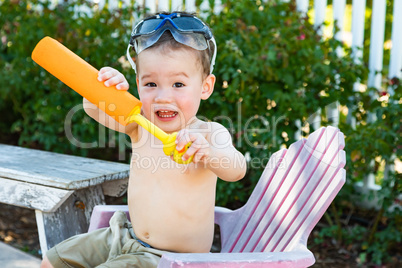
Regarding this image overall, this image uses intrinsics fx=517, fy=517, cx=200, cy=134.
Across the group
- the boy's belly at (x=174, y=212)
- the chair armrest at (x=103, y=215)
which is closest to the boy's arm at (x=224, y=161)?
the boy's belly at (x=174, y=212)

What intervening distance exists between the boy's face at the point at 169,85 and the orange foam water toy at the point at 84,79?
17cm

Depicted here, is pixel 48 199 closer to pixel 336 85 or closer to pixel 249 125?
pixel 249 125

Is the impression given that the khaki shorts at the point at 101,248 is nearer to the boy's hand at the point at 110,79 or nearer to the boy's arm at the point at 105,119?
the boy's arm at the point at 105,119

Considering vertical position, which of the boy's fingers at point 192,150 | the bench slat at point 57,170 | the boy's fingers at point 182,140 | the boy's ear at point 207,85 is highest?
the boy's ear at point 207,85

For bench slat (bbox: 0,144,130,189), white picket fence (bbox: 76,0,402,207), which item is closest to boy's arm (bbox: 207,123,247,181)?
bench slat (bbox: 0,144,130,189)

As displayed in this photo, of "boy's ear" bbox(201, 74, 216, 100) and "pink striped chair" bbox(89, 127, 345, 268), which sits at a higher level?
"boy's ear" bbox(201, 74, 216, 100)

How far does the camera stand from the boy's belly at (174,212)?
1.92m

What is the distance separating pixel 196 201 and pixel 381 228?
1910mm

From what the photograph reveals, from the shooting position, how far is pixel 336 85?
3352mm

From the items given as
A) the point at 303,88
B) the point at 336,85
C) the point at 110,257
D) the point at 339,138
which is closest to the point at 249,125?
the point at 303,88

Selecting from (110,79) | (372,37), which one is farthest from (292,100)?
(110,79)

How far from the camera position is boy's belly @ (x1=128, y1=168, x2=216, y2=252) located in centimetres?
192

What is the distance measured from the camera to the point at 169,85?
1.89 metres

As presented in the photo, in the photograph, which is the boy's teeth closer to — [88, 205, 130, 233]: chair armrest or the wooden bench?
[88, 205, 130, 233]: chair armrest
